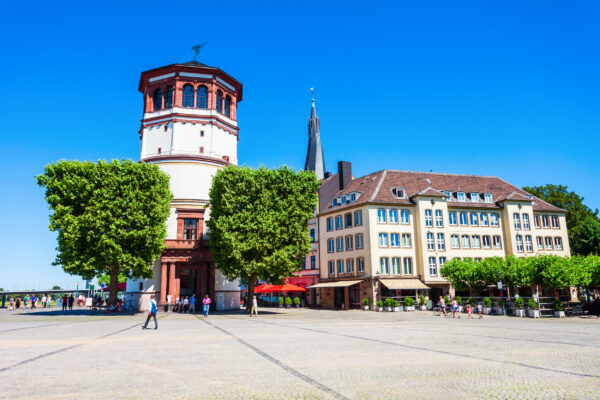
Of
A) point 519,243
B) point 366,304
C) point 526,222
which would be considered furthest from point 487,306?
point 526,222

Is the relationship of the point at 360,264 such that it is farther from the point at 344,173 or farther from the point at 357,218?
the point at 344,173

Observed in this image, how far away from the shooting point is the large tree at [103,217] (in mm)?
35281

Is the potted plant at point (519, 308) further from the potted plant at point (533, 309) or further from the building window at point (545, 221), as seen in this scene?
the building window at point (545, 221)

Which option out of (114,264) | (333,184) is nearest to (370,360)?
(114,264)

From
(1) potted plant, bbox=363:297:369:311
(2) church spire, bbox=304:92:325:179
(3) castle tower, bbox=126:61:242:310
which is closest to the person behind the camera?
(3) castle tower, bbox=126:61:242:310

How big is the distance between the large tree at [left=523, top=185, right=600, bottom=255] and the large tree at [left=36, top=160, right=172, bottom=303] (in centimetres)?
5625

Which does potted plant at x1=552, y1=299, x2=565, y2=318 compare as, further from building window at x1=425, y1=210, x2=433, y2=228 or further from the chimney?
the chimney

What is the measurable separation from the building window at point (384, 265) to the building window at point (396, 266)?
0.73m

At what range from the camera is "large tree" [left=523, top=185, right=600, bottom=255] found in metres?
A: 60.7

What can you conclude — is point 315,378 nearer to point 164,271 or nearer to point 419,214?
point 164,271

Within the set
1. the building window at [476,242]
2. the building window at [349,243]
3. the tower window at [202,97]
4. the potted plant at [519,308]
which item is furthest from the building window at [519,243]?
the tower window at [202,97]

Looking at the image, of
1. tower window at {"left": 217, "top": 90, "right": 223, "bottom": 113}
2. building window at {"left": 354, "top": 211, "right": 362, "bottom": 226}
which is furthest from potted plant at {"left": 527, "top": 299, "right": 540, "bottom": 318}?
tower window at {"left": 217, "top": 90, "right": 223, "bottom": 113}

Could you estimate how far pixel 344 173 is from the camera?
6112 centimetres

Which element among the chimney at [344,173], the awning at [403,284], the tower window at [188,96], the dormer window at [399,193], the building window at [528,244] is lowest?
the awning at [403,284]
